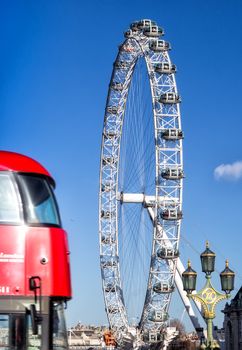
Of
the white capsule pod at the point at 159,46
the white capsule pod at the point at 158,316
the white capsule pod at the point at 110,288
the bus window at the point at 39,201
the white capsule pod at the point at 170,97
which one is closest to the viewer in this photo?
the bus window at the point at 39,201

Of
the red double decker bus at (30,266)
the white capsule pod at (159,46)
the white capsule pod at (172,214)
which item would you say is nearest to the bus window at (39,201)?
the red double decker bus at (30,266)

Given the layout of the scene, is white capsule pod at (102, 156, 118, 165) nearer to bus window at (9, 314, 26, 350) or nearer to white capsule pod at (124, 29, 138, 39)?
white capsule pod at (124, 29, 138, 39)

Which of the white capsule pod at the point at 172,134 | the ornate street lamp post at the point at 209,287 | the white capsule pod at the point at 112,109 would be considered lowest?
the ornate street lamp post at the point at 209,287

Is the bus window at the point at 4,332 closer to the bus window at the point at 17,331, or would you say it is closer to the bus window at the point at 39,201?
the bus window at the point at 17,331

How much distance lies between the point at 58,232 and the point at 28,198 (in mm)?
751

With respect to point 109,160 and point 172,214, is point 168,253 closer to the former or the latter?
point 172,214

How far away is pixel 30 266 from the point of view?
1407cm

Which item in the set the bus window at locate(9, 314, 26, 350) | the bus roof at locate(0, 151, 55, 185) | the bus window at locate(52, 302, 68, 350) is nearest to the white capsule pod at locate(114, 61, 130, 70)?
the bus roof at locate(0, 151, 55, 185)

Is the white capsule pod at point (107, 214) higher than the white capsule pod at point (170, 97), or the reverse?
the white capsule pod at point (170, 97)

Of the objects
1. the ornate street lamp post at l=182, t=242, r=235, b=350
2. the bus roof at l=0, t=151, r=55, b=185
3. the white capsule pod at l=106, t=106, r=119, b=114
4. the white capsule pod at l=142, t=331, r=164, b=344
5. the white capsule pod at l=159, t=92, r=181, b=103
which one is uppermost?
the white capsule pod at l=106, t=106, r=119, b=114

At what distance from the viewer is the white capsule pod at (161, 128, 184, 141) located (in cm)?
5103

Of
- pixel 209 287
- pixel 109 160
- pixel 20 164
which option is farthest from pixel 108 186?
pixel 20 164

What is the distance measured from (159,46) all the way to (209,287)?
1045 inches

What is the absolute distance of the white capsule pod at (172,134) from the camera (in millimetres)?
51031
